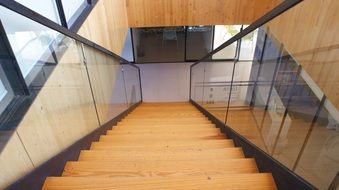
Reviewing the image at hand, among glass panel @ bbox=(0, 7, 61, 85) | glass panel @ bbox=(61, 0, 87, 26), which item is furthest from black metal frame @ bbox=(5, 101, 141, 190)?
glass panel @ bbox=(61, 0, 87, 26)

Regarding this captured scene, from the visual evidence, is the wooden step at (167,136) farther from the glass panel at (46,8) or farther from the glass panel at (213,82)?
the glass panel at (213,82)

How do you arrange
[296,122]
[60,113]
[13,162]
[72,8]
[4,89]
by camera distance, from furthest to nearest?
[72,8], [296,122], [60,113], [4,89], [13,162]

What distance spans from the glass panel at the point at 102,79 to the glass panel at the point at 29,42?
52 centimetres

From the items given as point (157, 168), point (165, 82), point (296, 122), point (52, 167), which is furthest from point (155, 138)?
point (165, 82)

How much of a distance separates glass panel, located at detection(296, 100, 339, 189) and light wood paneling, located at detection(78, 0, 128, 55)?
8.07 feet

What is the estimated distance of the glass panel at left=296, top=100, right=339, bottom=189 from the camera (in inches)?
45.2

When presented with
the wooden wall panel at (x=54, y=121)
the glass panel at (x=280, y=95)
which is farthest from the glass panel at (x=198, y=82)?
the wooden wall panel at (x=54, y=121)

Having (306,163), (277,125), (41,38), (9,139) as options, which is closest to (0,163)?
(9,139)

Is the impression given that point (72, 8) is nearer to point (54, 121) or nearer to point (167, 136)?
point (54, 121)

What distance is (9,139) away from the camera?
1.07 m

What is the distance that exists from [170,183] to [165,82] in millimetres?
5976

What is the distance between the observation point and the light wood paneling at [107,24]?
2.88m

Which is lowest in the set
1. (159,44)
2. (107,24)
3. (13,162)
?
(159,44)

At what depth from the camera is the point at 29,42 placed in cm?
152
